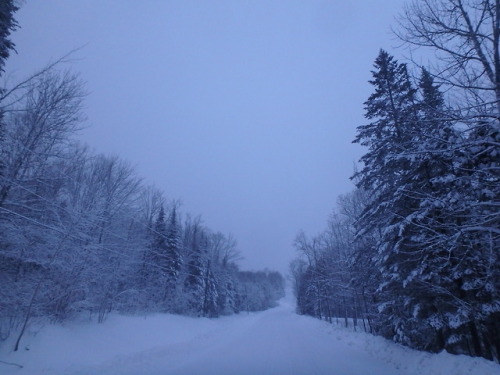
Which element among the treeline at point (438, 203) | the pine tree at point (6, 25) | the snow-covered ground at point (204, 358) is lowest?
the snow-covered ground at point (204, 358)

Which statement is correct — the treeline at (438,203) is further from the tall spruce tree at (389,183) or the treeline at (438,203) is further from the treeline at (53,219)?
the treeline at (53,219)

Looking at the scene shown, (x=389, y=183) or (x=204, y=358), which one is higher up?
(x=389, y=183)

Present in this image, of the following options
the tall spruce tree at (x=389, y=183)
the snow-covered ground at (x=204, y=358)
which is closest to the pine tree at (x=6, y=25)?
the snow-covered ground at (x=204, y=358)

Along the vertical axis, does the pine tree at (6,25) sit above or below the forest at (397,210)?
above

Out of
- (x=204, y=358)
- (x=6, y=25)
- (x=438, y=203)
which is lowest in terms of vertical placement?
(x=204, y=358)

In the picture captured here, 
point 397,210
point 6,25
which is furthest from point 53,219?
point 397,210

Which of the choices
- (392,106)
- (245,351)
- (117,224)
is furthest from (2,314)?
(392,106)

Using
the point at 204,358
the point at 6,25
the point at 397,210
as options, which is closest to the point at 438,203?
the point at 397,210

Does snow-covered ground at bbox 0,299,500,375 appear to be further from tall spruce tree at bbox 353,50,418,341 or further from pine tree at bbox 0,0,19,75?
pine tree at bbox 0,0,19,75

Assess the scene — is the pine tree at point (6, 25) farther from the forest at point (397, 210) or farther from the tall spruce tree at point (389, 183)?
the tall spruce tree at point (389, 183)

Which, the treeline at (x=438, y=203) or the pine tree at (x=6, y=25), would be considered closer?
the treeline at (x=438, y=203)

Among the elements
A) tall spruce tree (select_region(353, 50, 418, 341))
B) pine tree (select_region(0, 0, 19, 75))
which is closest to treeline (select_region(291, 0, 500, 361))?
tall spruce tree (select_region(353, 50, 418, 341))

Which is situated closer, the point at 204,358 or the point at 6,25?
the point at 6,25

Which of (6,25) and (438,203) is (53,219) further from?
(438,203)
